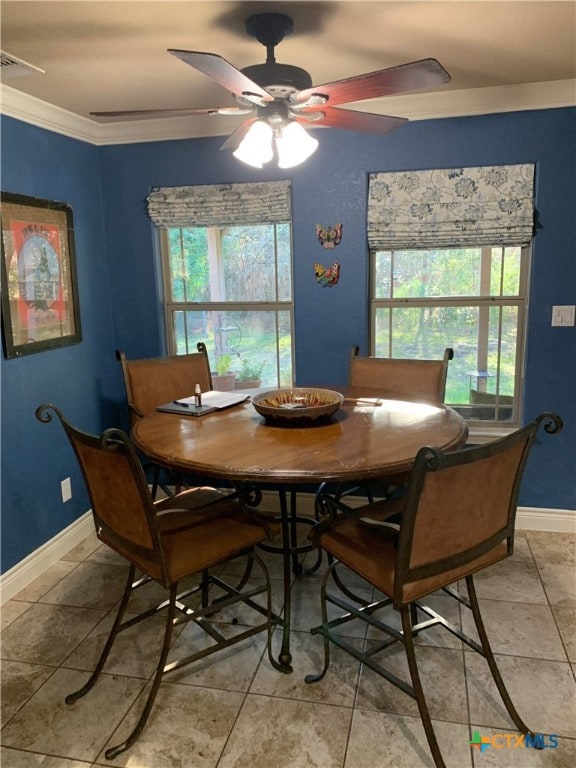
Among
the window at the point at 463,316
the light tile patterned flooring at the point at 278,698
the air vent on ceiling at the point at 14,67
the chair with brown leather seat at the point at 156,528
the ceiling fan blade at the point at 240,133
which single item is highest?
the air vent on ceiling at the point at 14,67

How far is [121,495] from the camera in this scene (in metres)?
1.70

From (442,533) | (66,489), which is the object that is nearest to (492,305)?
(442,533)

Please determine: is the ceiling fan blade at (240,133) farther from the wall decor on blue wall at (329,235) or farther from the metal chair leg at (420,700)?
the metal chair leg at (420,700)

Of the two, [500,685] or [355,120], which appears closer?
[500,685]

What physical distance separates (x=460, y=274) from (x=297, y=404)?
53.9 inches

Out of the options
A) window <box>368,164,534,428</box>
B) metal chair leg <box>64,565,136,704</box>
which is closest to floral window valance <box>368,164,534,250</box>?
window <box>368,164,534,428</box>

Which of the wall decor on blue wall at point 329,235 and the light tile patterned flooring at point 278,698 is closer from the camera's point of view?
the light tile patterned flooring at point 278,698

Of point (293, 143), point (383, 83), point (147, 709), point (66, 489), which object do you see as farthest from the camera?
point (66, 489)

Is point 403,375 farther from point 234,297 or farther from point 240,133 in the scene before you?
point 240,133

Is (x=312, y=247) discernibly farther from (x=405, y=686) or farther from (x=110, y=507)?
(x=405, y=686)

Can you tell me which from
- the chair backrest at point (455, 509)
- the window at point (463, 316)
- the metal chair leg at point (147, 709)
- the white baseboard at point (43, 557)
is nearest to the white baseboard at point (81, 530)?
the white baseboard at point (43, 557)

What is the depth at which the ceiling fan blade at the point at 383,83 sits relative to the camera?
1495mm

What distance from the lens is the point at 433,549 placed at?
5.14 feet

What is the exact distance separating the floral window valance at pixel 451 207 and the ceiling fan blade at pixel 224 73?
136 cm
